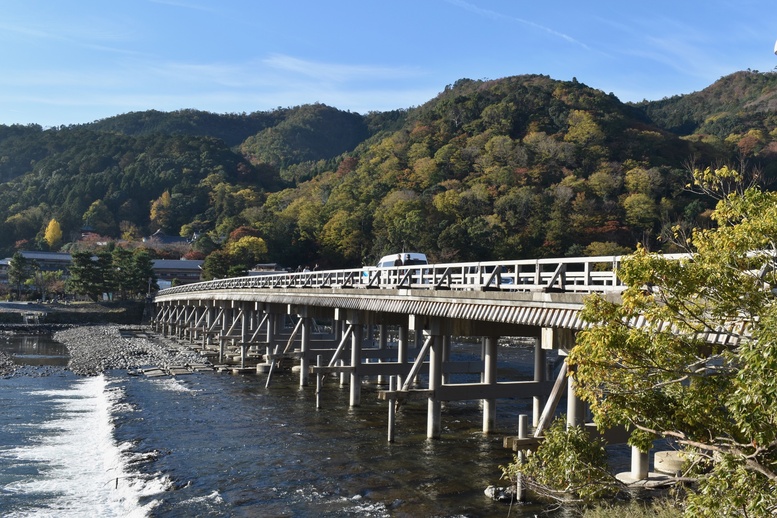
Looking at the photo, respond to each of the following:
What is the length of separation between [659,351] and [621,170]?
3697 inches

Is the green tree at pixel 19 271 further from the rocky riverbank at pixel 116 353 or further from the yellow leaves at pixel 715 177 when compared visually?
the yellow leaves at pixel 715 177

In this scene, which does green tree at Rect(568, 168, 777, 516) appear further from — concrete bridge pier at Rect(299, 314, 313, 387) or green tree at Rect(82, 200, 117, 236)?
green tree at Rect(82, 200, 117, 236)

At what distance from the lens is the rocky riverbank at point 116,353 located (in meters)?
42.0

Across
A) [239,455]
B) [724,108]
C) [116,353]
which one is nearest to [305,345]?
[239,455]

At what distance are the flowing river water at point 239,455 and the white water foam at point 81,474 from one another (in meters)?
0.04

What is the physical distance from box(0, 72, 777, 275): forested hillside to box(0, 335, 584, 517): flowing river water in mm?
45613

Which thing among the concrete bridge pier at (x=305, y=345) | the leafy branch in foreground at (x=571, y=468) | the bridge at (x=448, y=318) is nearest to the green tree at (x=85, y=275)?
the bridge at (x=448, y=318)

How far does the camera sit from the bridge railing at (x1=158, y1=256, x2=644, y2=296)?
13372 millimetres

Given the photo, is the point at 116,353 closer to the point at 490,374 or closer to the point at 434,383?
the point at 490,374

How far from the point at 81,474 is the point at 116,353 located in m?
31.4

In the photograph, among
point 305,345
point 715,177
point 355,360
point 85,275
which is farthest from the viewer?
point 85,275

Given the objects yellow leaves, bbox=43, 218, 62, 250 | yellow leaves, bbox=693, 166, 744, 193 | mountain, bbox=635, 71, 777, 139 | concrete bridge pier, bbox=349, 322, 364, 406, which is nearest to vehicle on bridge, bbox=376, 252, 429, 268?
concrete bridge pier, bbox=349, 322, 364, 406

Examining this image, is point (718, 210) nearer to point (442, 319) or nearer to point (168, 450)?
point (442, 319)

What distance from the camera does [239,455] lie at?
1977 cm
